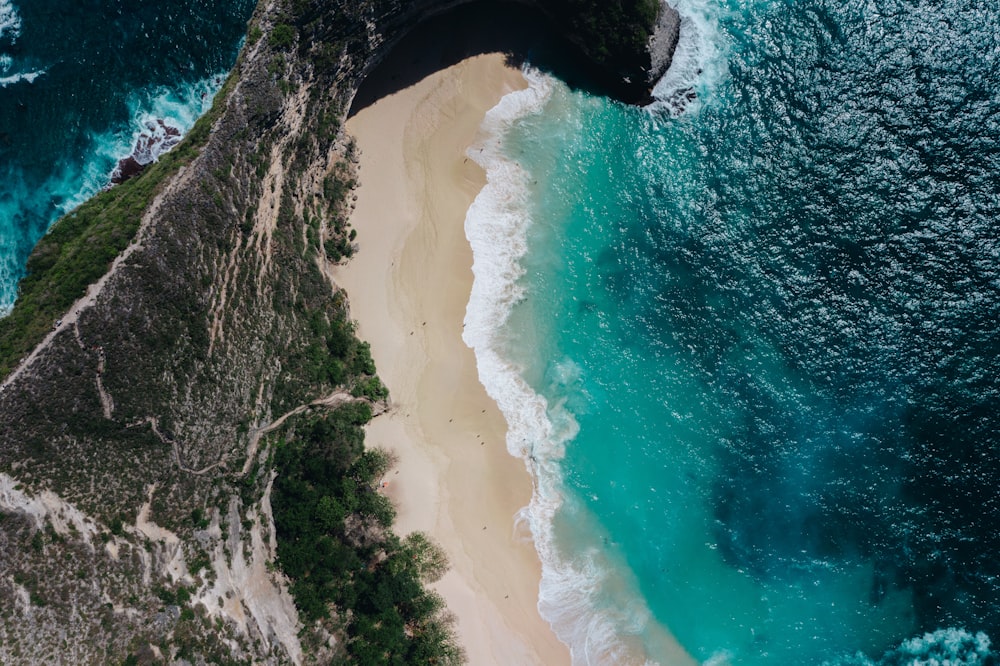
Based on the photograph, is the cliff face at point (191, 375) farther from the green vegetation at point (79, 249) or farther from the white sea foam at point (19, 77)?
the white sea foam at point (19, 77)

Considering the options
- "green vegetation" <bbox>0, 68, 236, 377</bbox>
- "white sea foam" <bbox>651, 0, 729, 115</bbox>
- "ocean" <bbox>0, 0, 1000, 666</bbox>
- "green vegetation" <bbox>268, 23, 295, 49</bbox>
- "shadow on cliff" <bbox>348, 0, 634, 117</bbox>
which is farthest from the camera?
"white sea foam" <bbox>651, 0, 729, 115</bbox>

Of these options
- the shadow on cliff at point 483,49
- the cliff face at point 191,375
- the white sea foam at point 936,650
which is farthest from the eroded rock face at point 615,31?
the white sea foam at point 936,650

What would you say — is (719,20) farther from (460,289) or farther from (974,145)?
(460,289)

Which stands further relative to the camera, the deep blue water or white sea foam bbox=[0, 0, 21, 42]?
white sea foam bbox=[0, 0, 21, 42]

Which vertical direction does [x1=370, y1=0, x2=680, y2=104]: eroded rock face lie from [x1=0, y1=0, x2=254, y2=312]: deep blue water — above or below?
above

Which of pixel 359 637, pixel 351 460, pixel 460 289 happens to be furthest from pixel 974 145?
pixel 359 637

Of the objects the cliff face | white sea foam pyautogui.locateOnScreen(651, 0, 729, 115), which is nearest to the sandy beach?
the cliff face

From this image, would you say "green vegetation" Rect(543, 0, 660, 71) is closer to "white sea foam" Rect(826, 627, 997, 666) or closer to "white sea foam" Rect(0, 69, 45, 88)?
"white sea foam" Rect(0, 69, 45, 88)
